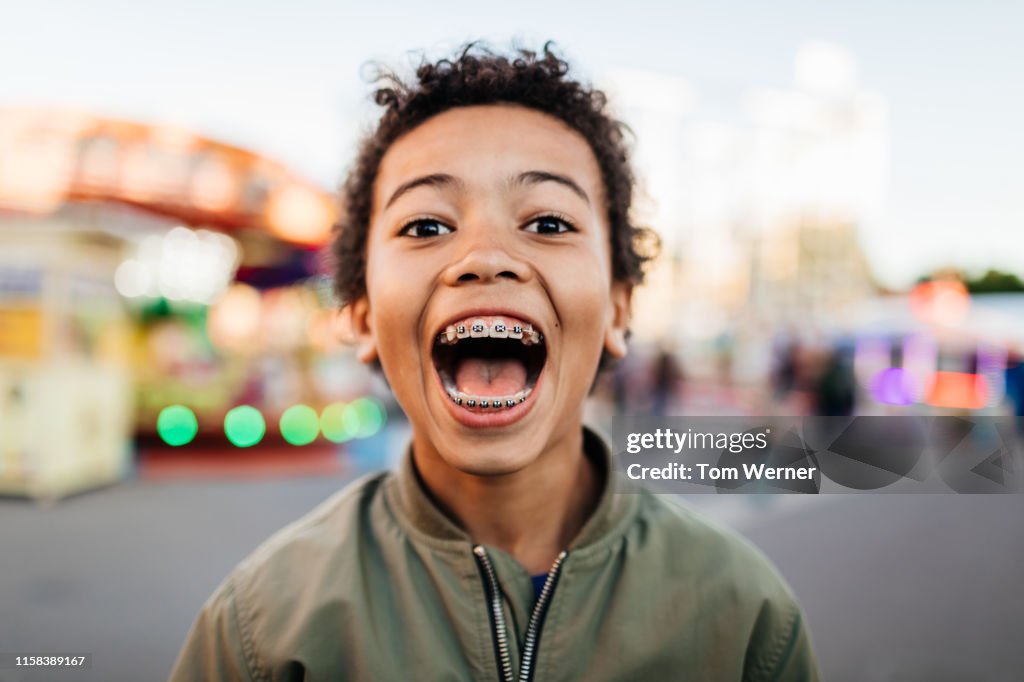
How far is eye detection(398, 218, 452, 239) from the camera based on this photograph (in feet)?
4.23

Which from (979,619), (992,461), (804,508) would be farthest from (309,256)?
(992,461)

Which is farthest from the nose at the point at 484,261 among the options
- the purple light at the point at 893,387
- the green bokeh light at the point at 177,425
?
the purple light at the point at 893,387

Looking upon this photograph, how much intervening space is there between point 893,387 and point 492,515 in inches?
550

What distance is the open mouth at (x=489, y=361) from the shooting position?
1223 mm

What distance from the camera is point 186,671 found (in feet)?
3.99

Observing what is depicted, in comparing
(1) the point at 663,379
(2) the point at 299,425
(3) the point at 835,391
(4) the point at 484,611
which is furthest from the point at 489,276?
(1) the point at 663,379

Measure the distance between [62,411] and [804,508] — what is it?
→ 6461 millimetres

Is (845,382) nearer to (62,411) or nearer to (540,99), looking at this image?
(540,99)

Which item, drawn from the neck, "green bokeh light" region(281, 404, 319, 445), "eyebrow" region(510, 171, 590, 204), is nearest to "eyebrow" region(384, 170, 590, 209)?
"eyebrow" region(510, 171, 590, 204)

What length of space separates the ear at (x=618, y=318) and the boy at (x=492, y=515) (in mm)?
132

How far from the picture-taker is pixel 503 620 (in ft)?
4.07

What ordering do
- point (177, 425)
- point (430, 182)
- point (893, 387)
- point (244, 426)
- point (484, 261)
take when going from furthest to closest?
point (893, 387) → point (244, 426) → point (177, 425) → point (430, 182) → point (484, 261)

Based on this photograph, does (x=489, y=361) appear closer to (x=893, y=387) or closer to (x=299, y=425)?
(x=299, y=425)

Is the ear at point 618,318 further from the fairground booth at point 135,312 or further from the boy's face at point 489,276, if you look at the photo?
the fairground booth at point 135,312
